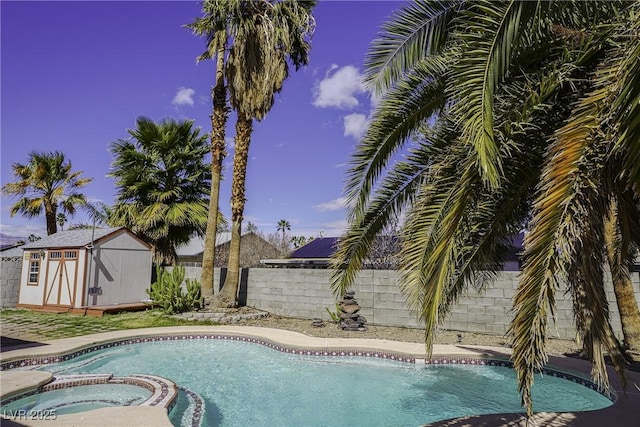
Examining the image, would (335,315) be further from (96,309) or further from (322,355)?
(96,309)

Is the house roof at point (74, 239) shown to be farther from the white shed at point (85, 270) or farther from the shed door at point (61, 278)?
the shed door at point (61, 278)

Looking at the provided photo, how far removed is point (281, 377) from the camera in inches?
298

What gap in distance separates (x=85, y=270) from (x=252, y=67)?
375 inches

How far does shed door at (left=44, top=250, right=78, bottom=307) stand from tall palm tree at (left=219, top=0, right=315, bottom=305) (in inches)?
223

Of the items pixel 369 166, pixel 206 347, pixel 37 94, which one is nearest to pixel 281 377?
pixel 206 347

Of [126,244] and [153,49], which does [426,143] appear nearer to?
[153,49]

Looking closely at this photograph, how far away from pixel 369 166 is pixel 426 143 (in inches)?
25.6

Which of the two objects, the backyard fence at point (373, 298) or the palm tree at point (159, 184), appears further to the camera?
the palm tree at point (159, 184)

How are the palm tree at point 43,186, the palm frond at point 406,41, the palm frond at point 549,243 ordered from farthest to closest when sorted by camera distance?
the palm tree at point 43,186 < the palm frond at point 406,41 < the palm frond at point 549,243

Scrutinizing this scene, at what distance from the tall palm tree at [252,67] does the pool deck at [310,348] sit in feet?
12.3

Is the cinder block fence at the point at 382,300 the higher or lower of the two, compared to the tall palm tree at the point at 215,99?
lower

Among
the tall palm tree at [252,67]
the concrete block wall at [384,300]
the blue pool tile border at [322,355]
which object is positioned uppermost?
the tall palm tree at [252,67]

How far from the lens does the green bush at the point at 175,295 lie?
13178 mm

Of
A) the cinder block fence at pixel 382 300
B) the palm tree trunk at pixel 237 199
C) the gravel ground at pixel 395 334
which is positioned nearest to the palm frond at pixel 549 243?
the cinder block fence at pixel 382 300
